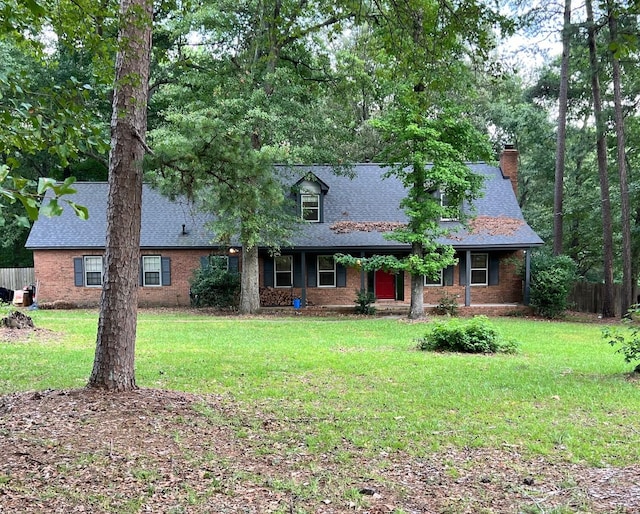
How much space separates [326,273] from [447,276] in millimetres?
5040

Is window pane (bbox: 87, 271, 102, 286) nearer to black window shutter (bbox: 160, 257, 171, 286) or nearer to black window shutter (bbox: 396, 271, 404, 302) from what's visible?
black window shutter (bbox: 160, 257, 171, 286)

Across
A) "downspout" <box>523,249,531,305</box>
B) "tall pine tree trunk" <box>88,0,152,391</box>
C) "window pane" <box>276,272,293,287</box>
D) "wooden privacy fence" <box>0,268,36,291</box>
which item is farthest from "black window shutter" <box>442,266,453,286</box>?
"wooden privacy fence" <box>0,268,36,291</box>

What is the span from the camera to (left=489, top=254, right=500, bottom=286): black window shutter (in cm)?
2206

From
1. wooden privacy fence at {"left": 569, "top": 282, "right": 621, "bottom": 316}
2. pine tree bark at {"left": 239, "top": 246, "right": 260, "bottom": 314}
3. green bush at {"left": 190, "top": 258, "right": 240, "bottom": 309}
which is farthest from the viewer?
wooden privacy fence at {"left": 569, "top": 282, "right": 621, "bottom": 316}

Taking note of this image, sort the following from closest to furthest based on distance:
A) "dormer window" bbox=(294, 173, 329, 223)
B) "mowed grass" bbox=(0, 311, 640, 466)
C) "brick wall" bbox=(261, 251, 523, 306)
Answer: "mowed grass" bbox=(0, 311, 640, 466) < "dormer window" bbox=(294, 173, 329, 223) < "brick wall" bbox=(261, 251, 523, 306)

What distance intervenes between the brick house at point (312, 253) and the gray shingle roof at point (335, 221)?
0.14 ft

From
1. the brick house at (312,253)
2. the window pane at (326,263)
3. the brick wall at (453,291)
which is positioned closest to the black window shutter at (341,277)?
the brick house at (312,253)

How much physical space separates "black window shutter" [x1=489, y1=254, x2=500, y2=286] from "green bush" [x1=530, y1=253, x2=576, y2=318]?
5.11 ft

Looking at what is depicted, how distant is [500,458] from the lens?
468 cm

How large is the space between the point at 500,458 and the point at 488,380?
3509 millimetres

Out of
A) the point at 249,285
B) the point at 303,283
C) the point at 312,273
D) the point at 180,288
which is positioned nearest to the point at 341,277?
the point at 312,273

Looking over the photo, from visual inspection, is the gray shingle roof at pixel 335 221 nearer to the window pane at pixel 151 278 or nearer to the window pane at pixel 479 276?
the window pane at pixel 151 278

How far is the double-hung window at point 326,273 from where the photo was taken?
22.1m

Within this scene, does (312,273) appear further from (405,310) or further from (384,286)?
(405,310)
